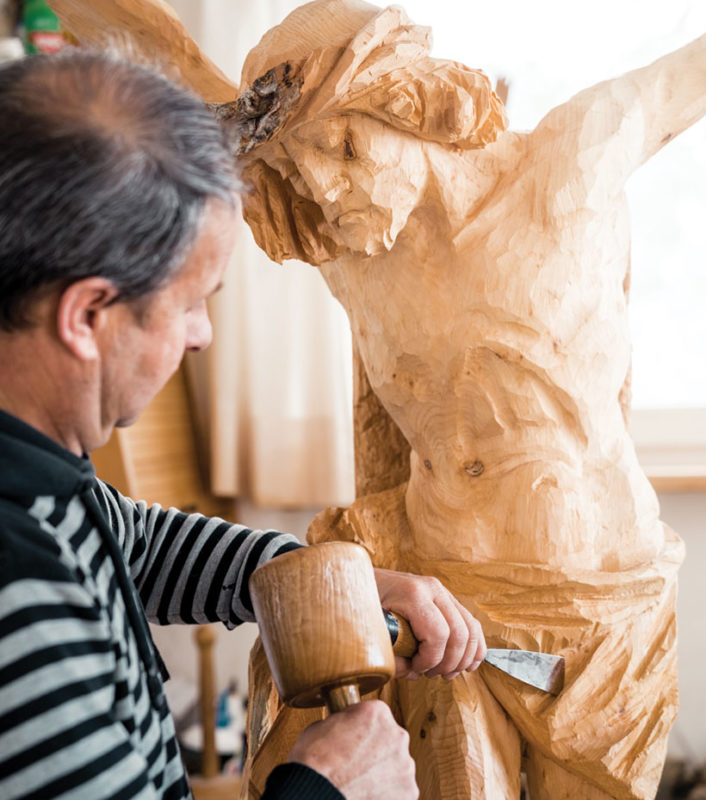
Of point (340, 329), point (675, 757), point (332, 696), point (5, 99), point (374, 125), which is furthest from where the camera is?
point (340, 329)

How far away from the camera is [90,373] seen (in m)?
0.58

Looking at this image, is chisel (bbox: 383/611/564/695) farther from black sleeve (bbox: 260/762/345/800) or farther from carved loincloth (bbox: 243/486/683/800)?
black sleeve (bbox: 260/762/345/800)

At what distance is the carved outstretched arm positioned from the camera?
0.87 m

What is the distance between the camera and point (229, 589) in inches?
33.8

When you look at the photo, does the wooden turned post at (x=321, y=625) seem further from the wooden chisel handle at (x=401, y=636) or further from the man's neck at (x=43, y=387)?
the man's neck at (x=43, y=387)

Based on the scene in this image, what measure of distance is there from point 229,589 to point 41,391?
349mm

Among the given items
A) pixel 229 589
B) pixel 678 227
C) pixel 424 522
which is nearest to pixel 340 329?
pixel 678 227

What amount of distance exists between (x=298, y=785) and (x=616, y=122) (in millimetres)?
707

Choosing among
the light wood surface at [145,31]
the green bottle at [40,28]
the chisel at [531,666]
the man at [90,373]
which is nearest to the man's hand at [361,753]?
the man at [90,373]

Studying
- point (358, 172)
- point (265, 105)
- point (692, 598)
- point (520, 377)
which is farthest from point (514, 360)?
point (692, 598)

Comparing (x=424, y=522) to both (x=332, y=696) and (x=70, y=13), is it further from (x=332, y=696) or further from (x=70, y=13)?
(x=70, y=13)

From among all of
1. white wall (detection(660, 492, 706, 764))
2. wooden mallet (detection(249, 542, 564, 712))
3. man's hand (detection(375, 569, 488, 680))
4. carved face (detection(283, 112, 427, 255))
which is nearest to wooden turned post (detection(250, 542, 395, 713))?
wooden mallet (detection(249, 542, 564, 712))

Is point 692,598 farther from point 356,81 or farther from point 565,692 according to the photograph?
point 356,81

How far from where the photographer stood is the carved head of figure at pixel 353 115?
2.49ft
